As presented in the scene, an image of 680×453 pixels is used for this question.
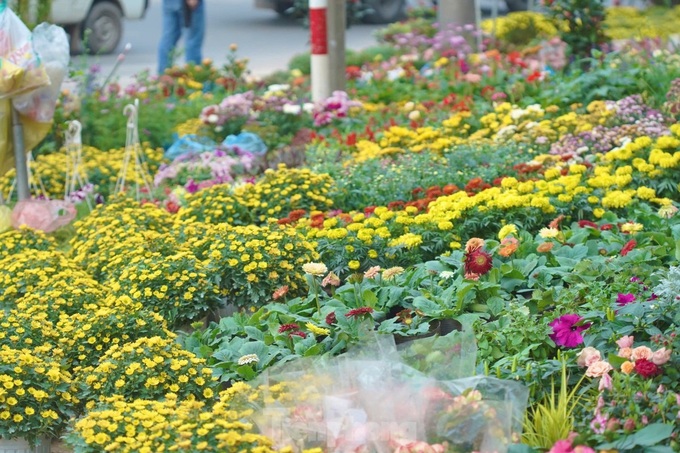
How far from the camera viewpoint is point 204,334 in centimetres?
514

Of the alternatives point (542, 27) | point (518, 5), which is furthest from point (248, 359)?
point (518, 5)

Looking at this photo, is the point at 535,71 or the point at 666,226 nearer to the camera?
the point at 666,226

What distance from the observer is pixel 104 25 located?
1773cm

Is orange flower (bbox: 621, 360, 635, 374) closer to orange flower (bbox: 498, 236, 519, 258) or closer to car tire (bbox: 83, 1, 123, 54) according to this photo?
orange flower (bbox: 498, 236, 519, 258)

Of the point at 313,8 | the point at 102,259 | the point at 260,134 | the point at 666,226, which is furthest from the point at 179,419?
the point at 313,8

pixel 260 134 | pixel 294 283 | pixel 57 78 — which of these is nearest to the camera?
pixel 294 283

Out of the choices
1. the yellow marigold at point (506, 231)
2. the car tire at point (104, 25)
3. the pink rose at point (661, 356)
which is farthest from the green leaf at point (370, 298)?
the car tire at point (104, 25)

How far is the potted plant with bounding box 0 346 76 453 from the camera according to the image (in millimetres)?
4426

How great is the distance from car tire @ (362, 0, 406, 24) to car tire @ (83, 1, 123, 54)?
17.3 feet

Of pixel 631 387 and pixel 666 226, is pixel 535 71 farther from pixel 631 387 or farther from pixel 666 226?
pixel 631 387

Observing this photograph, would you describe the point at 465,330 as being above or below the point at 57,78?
below

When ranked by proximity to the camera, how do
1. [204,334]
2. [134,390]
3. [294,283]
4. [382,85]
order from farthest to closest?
[382,85]
[294,283]
[204,334]
[134,390]

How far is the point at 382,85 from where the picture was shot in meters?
10.9

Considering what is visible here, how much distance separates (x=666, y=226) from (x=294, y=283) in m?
1.84
